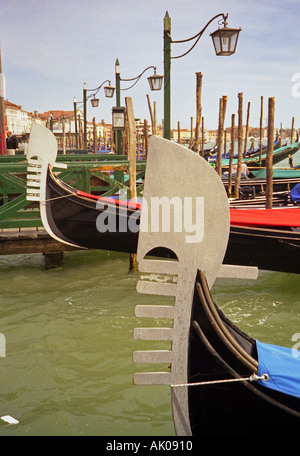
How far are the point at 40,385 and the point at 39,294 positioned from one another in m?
1.95

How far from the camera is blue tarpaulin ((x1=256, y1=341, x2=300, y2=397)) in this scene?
1738 mm

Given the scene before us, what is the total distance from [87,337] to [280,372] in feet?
8.16

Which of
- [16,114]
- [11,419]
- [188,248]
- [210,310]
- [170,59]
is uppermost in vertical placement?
[16,114]

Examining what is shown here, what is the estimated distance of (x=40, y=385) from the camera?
320 centimetres

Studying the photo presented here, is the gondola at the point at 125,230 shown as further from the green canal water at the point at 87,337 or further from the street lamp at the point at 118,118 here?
the street lamp at the point at 118,118

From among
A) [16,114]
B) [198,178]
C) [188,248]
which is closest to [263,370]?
[188,248]

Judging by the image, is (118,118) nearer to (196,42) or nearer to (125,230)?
(196,42)

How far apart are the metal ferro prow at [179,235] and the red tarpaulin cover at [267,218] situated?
103 inches

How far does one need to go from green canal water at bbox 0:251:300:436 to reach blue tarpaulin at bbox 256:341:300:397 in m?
1.18

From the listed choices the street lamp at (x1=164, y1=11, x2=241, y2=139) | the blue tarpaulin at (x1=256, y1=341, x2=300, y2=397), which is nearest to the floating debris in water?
the blue tarpaulin at (x1=256, y1=341, x2=300, y2=397)

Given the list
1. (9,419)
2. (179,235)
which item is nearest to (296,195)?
(9,419)

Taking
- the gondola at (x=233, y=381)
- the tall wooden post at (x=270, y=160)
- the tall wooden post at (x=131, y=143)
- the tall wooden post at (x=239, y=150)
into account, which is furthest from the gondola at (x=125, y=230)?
the tall wooden post at (x=239, y=150)

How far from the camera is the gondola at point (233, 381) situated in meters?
1.75

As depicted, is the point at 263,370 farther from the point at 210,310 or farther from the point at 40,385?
the point at 40,385
